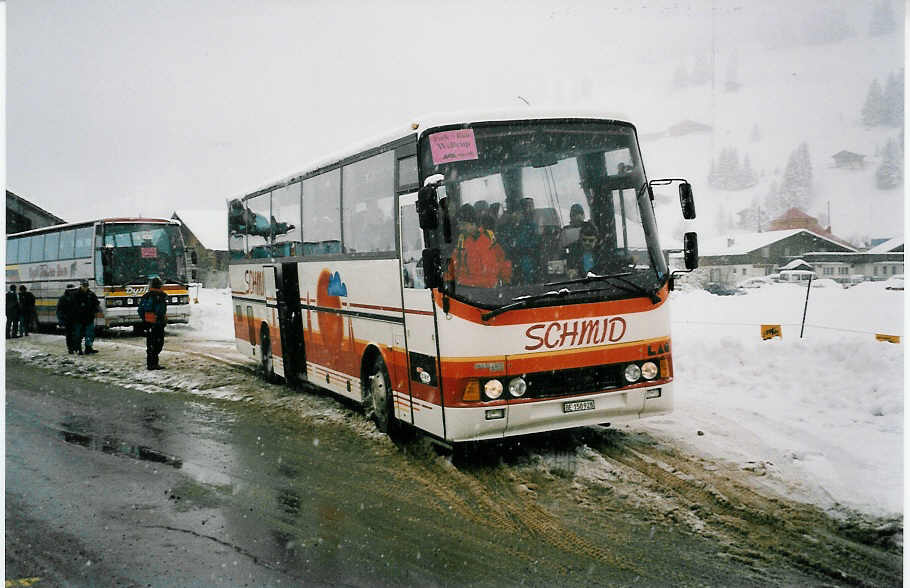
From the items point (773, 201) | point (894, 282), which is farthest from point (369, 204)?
point (773, 201)

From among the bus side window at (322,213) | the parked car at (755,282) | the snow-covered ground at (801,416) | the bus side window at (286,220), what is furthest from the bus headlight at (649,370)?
the parked car at (755,282)

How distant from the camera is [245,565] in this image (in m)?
4.80

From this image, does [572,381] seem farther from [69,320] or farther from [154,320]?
[69,320]

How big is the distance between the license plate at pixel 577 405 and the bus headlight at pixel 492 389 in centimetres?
61

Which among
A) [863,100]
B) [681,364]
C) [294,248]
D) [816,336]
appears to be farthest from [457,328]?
[863,100]

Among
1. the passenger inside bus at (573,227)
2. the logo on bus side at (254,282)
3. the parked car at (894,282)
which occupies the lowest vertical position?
the parked car at (894,282)

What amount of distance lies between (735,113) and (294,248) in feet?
119

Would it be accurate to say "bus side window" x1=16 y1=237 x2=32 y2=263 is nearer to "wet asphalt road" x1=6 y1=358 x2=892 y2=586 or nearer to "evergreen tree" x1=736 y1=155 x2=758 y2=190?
"wet asphalt road" x1=6 y1=358 x2=892 y2=586

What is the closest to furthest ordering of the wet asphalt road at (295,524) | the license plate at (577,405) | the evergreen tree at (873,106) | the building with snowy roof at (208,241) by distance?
1. the wet asphalt road at (295,524)
2. the license plate at (577,405)
3. the evergreen tree at (873,106)
4. the building with snowy roof at (208,241)

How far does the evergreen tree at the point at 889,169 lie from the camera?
31703 millimetres

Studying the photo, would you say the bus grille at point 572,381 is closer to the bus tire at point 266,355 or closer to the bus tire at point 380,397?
the bus tire at point 380,397

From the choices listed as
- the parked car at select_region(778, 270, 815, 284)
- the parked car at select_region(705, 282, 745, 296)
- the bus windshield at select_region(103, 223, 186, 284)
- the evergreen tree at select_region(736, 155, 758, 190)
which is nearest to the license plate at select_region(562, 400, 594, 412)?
the bus windshield at select_region(103, 223, 186, 284)

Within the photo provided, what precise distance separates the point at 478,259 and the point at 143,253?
61.2 feet

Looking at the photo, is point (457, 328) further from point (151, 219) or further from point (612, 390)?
point (151, 219)
